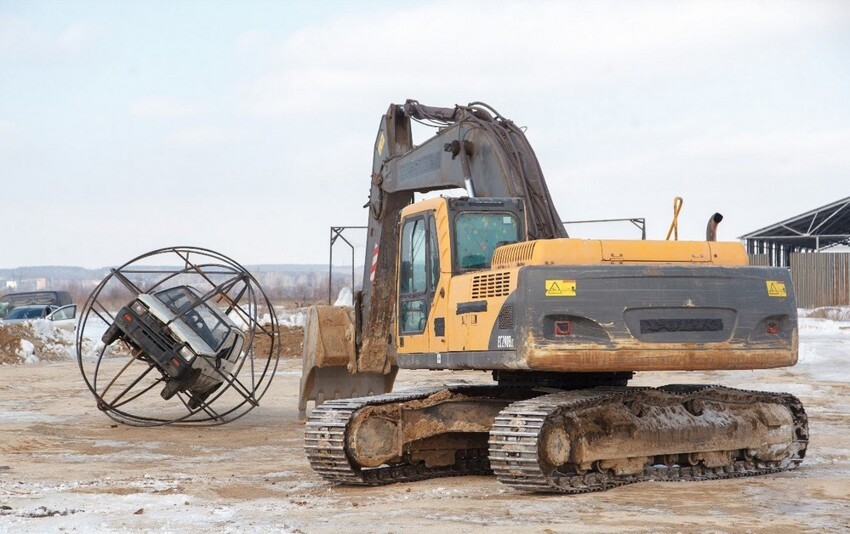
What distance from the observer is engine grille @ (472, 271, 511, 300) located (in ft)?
33.1

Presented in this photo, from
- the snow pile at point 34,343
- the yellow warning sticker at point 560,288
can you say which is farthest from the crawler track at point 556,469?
the snow pile at point 34,343

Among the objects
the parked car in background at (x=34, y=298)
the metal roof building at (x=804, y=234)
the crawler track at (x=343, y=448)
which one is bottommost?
the crawler track at (x=343, y=448)

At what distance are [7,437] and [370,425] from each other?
6.31 meters

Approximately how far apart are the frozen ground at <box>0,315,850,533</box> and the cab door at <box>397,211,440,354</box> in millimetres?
1385

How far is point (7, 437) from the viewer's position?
15180 mm

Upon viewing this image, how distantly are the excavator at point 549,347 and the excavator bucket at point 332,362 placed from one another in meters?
2.98

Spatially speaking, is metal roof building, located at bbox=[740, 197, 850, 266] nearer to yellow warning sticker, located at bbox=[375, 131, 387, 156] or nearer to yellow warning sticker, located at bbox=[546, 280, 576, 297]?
yellow warning sticker, located at bbox=[375, 131, 387, 156]

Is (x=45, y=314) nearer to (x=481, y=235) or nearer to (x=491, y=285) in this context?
(x=481, y=235)

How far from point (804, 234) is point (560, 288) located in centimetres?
3509

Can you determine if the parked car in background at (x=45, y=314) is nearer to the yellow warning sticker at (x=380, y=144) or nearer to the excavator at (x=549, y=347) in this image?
the yellow warning sticker at (x=380, y=144)

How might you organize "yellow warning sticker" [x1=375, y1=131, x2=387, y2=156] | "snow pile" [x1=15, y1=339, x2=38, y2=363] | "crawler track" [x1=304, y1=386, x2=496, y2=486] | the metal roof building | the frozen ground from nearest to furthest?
the frozen ground → "crawler track" [x1=304, y1=386, x2=496, y2=486] → "yellow warning sticker" [x1=375, y1=131, x2=387, y2=156] → "snow pile" [x1=15, y1=339, x2=38, y2=363] → the metal roof building

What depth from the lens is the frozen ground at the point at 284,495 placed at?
28.2ft

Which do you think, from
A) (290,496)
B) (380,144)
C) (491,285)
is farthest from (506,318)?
(380,144)

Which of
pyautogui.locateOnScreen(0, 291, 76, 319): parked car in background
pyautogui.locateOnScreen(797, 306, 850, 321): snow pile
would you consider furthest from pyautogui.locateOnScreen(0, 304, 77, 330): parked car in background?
pyautogui.locateOnScreen(797, 306, 850, 321): snow pile
